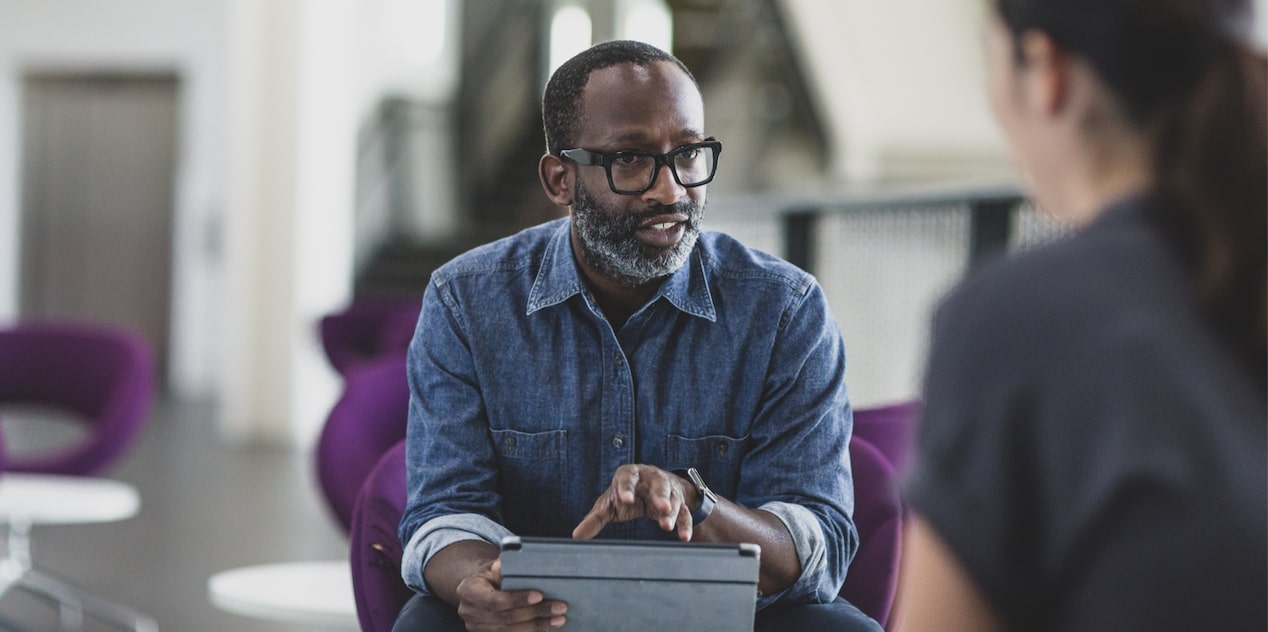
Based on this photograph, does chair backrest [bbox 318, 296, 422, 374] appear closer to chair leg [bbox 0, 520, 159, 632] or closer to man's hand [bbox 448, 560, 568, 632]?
chair leg [bbox 0, 520, 159, 632]

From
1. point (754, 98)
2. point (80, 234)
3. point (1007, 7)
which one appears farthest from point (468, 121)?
point (1007, 7)

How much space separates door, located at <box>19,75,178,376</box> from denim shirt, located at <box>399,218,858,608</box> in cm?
942

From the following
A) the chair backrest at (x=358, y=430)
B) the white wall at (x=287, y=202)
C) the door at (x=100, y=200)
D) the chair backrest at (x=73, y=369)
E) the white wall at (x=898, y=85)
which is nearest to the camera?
the chair backrest at (x=358, y=430)

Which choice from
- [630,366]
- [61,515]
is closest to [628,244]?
[630,366]

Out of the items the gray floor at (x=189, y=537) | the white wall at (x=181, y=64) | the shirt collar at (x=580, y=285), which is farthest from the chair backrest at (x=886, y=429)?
the white wall at (x=181, y=64)

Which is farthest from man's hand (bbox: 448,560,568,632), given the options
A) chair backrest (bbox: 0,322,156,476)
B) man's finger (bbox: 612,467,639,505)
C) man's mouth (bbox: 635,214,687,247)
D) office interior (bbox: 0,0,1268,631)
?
office interior (bbox: 0,0,1268,631)

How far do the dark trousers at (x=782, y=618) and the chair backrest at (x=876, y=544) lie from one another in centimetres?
21

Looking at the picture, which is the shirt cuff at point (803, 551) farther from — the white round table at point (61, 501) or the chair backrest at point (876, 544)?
the white round table at point (61, 501)

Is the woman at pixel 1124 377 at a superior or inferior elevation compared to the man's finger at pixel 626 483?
superior

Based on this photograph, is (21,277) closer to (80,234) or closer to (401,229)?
(80,234)

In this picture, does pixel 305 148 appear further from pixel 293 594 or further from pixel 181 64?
pixel 293 594

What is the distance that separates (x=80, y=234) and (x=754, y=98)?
5.39 meters

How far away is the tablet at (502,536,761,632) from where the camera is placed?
1.35 metres

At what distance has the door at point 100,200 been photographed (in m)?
10.6
